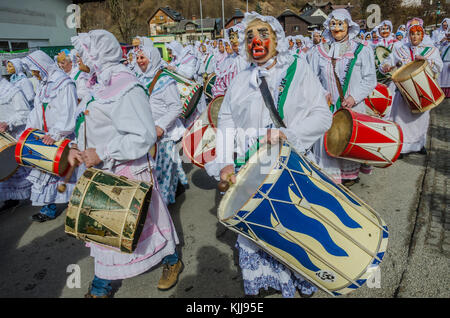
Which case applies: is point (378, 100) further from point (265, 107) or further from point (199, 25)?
point (199, 25)

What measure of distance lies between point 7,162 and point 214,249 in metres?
Result: 2.74

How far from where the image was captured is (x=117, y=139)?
2133mm

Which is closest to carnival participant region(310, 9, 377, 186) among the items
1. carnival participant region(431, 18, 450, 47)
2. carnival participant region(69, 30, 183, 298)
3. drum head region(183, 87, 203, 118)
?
drum head region(183, 87, 203, 118)

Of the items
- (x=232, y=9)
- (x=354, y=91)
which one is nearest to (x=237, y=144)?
(x=354, y=91)

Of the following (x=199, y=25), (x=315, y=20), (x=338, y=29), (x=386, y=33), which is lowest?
(x=338, y=29)

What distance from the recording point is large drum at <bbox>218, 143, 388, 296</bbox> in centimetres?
171

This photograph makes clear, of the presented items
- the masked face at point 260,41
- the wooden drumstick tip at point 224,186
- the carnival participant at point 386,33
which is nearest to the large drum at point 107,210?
the wooden drumstick tip at point 224,186

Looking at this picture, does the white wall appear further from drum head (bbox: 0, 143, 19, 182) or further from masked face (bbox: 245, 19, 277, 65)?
masked face (bbox: 245, 19, 277, 65)

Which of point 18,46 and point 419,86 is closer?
point 419,86

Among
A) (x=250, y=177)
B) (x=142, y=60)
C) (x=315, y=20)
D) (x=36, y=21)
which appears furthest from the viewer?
(x=315, y=20)

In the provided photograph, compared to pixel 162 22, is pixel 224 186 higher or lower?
lower

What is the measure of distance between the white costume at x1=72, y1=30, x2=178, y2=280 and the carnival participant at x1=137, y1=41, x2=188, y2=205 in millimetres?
1308

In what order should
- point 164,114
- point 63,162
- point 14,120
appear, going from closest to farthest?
point 63,162
point 164,114
point 14,120

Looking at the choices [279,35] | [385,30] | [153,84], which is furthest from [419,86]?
[385,30]
